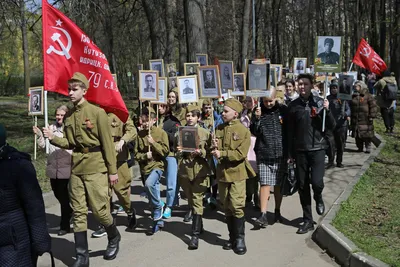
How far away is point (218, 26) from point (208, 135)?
33.9 m

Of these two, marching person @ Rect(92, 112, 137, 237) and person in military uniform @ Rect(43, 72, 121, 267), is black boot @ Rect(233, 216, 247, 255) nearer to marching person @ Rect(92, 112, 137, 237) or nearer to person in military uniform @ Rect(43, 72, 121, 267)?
person in military uniform @ Rect(43, 72, 121, 267)

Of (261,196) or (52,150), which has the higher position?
(52,150)

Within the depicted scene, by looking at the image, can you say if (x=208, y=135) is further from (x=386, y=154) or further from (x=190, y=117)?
(x=386, y=154)

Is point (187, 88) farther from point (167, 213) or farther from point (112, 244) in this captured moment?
point (112, 244)

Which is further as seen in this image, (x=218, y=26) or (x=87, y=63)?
A: (x=218, y=26)

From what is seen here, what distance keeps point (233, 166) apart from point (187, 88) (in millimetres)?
2115

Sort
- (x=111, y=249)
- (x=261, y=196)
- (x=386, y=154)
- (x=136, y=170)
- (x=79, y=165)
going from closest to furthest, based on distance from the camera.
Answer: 1. (x=79, y=165)
2. (x=111, y=249)
3. (x=261, y=196)
4. (x=136, y=170)
5. (x=386, y=154)

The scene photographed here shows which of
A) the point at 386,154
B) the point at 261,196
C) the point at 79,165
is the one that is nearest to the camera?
the point at 79,165

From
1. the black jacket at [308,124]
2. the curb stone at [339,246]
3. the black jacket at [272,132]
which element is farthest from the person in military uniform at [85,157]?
the curb stone at [339,246]

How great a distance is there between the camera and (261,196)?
23.7 ft

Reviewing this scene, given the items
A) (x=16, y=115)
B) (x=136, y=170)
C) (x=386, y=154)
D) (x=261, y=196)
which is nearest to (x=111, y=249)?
(x=261, y=196)

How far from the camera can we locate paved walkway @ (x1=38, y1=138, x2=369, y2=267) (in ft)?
19.7

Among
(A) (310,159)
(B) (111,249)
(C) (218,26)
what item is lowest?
(B) (111,249)

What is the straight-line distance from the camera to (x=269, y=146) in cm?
721
